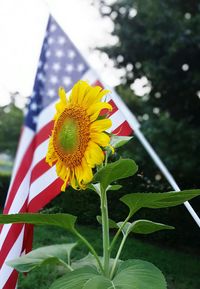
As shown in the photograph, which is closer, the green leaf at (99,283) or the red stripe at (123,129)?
the green leaf at (99,283)

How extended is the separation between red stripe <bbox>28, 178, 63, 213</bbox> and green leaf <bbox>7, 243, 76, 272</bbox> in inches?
8.6

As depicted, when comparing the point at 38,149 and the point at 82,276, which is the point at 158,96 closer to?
the point at 38,149

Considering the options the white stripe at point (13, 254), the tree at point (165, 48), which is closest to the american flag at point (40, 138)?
the white stripe at point (13, 254)

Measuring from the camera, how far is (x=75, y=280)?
0.90 metres

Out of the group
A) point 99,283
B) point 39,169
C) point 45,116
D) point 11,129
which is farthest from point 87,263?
point 11,129

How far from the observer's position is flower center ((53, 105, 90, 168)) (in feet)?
3.13

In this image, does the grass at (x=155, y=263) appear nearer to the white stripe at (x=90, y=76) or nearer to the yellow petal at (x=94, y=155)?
the yellow petal at (x=94, y=155)

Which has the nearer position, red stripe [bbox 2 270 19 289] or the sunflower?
the sunflower

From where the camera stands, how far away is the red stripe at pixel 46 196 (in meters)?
1.35

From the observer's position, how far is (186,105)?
837 cm

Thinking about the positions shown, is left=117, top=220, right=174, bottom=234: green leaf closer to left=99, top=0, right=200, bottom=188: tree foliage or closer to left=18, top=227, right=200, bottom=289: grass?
left=18, top=227, right=200, bottom=289: grass

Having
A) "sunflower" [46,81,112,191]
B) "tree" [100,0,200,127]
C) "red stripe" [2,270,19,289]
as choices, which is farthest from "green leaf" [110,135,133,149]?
"tree" [100,0,200,127]

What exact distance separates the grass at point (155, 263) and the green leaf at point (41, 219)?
0.29 metres

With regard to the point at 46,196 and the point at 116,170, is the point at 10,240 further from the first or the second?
the point at 116,170
